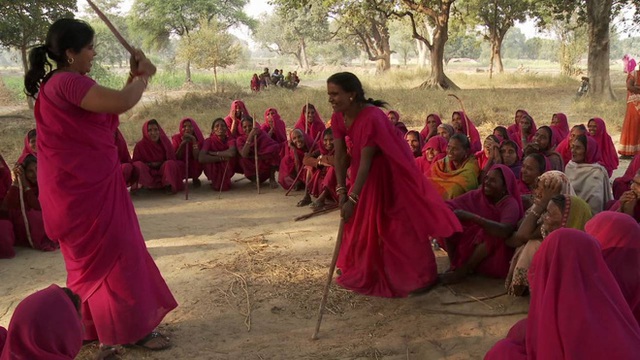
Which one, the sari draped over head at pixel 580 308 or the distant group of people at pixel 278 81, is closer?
the sari draped over head at pixel 580 308

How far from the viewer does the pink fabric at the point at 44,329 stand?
200 cm

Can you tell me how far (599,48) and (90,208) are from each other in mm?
17716

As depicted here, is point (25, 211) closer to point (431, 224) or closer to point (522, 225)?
point (431, 224)

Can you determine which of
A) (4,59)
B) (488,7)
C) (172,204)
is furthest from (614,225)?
(4,59)

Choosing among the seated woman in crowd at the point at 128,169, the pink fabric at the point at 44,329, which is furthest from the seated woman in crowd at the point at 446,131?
the pink fabric at the point at 44,329

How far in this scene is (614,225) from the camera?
8.07 feet

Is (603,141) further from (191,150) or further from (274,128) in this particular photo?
(191,150)

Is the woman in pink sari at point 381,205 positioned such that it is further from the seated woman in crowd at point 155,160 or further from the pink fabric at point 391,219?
the seated woman in crowd at point 155,160

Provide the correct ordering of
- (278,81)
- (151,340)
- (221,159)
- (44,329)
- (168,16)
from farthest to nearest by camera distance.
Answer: (168,16) < (278,81) < (221,159) < (151,340) < (44,329)

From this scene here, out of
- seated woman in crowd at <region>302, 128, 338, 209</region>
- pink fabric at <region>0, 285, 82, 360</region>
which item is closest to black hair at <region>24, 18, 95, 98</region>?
Answer: pink fabric at <region>0, 285, 82, 360</region>

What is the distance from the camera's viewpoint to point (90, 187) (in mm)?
3127

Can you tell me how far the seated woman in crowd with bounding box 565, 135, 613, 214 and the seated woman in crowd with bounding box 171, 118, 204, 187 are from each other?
508 cm

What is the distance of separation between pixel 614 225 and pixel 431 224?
1.74 metres

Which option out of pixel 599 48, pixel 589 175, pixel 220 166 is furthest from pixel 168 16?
pixel 589 175
